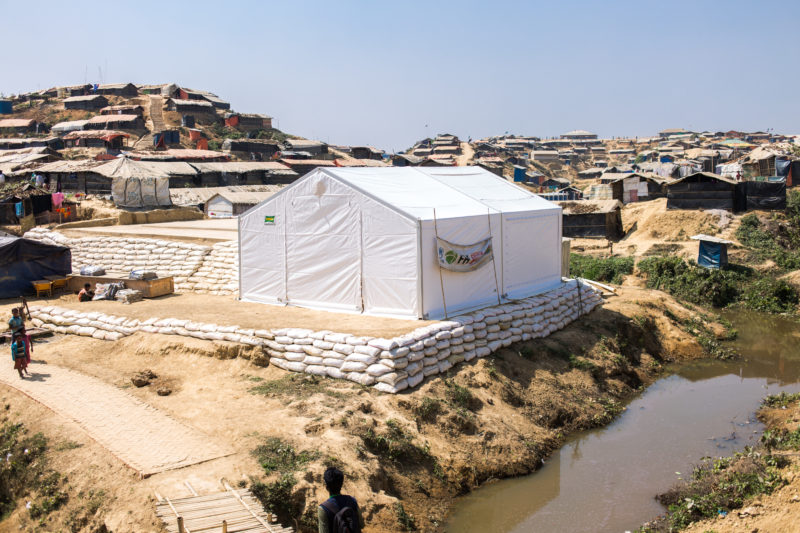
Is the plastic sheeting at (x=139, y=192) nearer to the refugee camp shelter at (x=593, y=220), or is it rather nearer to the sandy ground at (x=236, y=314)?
the sandy ground at (x=236, y=314)

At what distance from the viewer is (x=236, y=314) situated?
503 inches

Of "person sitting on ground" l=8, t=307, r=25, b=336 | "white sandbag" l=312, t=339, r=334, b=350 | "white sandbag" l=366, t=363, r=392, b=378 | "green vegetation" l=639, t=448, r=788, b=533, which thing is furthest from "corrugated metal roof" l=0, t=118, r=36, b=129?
"green vegetation" l=639, t=448, r=788, b=533

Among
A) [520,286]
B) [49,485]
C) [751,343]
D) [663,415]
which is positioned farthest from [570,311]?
[49,485]

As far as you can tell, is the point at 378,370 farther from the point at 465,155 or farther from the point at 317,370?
the point at 465,155

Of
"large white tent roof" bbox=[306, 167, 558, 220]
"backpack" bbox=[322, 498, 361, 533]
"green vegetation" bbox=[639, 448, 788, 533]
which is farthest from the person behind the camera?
"large white tent roof" bbox=[306, 167, 558, 220]

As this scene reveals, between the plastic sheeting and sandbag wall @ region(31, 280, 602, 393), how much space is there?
11.9 meters

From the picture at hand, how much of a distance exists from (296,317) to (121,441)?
4.70 m

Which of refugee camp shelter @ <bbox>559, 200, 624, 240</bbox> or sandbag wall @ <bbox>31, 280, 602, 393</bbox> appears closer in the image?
sandbag wall @ <bbox>31, 280, 602, 393</bbox>

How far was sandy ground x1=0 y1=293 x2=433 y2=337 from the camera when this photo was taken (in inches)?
447

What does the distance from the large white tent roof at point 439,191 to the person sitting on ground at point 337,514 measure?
7.13 meters

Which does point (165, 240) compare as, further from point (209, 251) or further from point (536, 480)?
point (536, 480)

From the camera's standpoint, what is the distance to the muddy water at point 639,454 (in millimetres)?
8641

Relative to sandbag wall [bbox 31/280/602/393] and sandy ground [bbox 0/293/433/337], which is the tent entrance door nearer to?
sandy ground [bbox 0/293/433/337]

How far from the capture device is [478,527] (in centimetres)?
837
